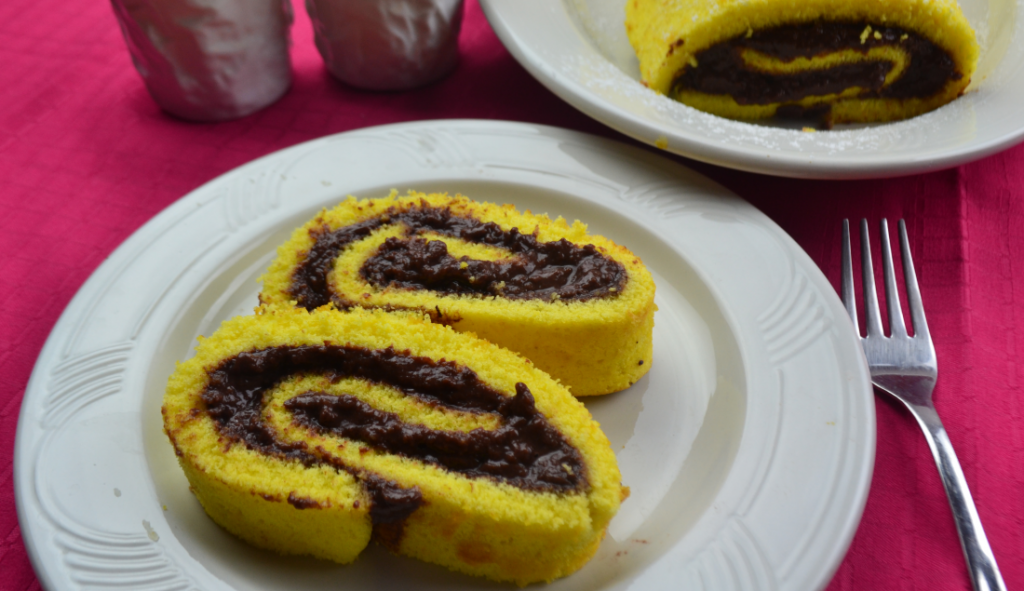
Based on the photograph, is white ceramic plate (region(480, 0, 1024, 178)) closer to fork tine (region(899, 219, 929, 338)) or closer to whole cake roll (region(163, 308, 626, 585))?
fork tine (region(899, 219, 929, 338))

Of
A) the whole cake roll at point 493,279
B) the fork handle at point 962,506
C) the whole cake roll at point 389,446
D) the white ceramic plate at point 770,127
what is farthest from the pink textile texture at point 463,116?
the whole cake roll at point 493,279

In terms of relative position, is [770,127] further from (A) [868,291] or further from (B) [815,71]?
(A) [868,291]

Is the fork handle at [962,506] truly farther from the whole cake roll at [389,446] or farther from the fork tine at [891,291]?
the whole cake roll at [389,446]

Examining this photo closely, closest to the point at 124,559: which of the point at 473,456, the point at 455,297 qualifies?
the point at 473,456

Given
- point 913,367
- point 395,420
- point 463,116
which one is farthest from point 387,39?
point 913,367

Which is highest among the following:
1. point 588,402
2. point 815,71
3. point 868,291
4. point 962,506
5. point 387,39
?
point 815,71

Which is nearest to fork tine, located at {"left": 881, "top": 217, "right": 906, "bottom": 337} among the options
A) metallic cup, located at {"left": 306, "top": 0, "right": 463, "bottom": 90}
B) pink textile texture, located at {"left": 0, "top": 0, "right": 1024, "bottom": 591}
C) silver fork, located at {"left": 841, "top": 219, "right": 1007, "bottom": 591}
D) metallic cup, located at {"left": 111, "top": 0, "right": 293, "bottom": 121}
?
silver fork, located at {"left": 841, "top": 219, "right": 1007, "bottom": 591}

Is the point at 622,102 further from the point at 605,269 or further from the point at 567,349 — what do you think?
the point at 567,349

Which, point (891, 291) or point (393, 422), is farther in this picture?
point (891, 291)
